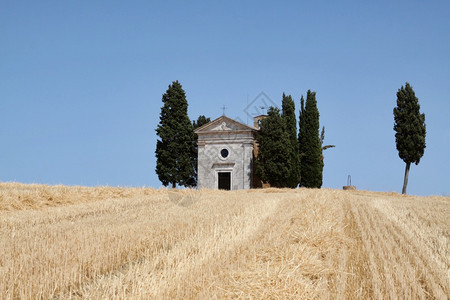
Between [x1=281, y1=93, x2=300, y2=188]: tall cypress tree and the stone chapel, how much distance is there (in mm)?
A: 3266

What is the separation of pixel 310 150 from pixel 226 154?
871cm

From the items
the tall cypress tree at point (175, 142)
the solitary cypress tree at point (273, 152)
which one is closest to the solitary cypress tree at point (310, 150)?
the solitary cypress tree at point (273, 152)

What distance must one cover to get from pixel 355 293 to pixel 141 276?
2.57 m

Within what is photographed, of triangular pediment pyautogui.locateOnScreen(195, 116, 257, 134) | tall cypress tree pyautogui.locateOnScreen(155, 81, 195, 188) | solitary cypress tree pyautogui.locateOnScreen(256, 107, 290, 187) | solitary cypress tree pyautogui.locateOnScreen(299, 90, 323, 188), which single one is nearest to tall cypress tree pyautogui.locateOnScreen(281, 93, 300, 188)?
solitary cypress tree pyautogui.locateOnScreen(256, 107, 290, 187)

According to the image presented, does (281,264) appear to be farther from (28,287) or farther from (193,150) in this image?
(193,150)

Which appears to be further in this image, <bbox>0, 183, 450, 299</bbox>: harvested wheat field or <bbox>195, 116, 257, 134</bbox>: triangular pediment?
<bbox>195, 116, 257, 134</bbox>: triangular pediment

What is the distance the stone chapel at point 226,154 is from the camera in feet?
116

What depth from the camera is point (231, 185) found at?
116 feet

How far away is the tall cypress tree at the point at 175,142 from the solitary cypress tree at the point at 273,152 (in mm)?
7182

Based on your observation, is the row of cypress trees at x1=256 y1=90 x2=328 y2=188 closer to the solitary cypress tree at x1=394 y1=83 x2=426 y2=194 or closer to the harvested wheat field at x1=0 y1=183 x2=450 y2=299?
the solitary cypress tree at x1=394 y1=83 x2=426 y2=194

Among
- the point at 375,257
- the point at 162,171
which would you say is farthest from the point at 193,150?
the point at 375,257

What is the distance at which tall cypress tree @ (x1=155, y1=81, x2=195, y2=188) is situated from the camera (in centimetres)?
3547

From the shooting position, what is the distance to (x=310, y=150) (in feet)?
124

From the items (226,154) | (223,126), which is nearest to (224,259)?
(226,154)
